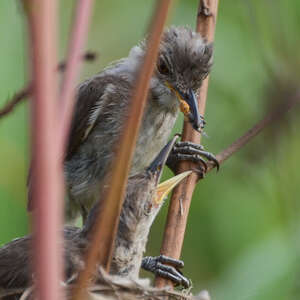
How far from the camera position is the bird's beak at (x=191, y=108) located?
2.09 m

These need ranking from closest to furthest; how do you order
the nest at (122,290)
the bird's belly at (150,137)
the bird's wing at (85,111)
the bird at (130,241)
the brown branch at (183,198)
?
the nest at (122,290) < the brown branch at (183,198) < the bird at (130,241) < the bird's belly at (150,137) < the bird's wing at (85,111)

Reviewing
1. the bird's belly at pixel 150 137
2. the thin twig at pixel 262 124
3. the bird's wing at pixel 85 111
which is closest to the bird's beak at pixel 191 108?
the thin twig at pixel 262 124

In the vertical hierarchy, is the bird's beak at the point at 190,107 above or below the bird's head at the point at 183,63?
below

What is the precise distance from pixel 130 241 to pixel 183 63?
3.07 ft

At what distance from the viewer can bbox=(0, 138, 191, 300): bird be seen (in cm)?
195

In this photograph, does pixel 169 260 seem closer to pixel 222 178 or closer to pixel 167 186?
pixel 167 186

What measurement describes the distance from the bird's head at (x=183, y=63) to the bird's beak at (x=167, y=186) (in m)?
0.56

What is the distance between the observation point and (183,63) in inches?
107

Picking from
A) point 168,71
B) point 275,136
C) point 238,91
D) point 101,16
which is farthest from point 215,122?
point 275,136

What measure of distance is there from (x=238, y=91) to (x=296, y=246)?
1.20 metres

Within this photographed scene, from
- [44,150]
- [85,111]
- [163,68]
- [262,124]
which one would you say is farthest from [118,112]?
[44,150]

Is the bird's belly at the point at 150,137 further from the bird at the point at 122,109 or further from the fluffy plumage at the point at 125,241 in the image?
the fluffy plumage at the point at 125,241

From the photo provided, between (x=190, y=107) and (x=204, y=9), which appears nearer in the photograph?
(x=204, y=9)

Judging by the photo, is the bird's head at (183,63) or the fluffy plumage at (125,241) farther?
the bird's head at (183,63)
